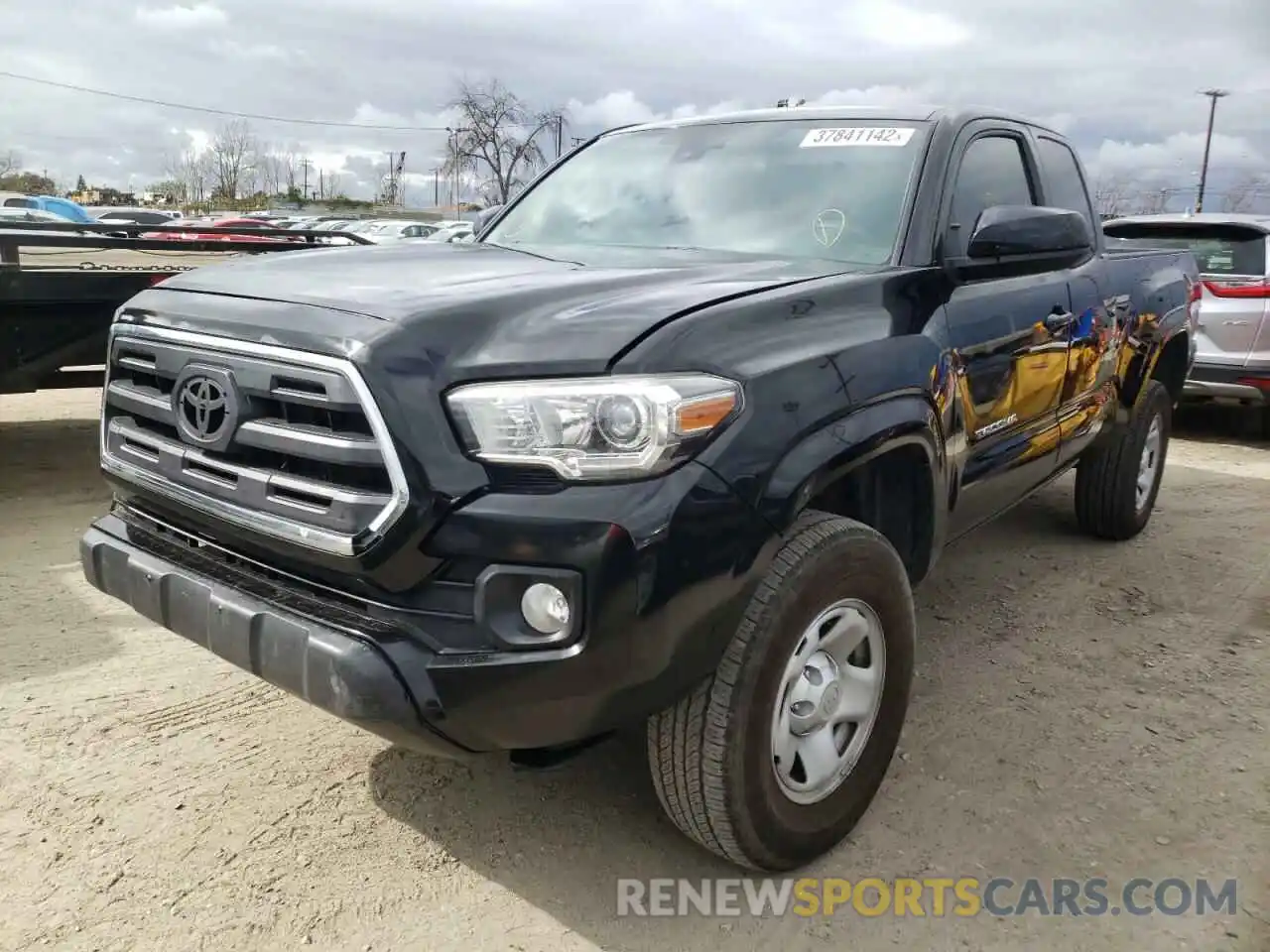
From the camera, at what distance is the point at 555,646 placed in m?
2.00

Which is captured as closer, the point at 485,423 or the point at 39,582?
the point at 485,423

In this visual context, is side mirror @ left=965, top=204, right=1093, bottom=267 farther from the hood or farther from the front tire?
the front tire

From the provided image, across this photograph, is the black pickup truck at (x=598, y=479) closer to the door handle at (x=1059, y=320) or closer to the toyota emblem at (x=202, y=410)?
the toyota emblem at (x=202, y=410)

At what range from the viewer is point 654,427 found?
2.04 metres

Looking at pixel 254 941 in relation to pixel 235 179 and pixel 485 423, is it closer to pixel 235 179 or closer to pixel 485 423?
pixel 485 423

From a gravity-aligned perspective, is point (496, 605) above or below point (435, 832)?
above

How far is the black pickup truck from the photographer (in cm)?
204

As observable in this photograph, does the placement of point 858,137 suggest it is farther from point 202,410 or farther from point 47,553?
point 47,553

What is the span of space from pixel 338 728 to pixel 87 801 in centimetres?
71

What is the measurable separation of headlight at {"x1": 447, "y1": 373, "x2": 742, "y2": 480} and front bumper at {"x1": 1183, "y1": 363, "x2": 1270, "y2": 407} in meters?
7.03

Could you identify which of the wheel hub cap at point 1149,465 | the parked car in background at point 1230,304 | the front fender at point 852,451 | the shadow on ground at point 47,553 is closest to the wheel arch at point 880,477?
the front fender at point 852,451

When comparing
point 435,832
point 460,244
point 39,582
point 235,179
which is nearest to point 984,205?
point 460,244

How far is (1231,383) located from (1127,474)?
11.7 feet

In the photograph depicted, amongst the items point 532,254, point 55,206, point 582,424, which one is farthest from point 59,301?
point 55,206
